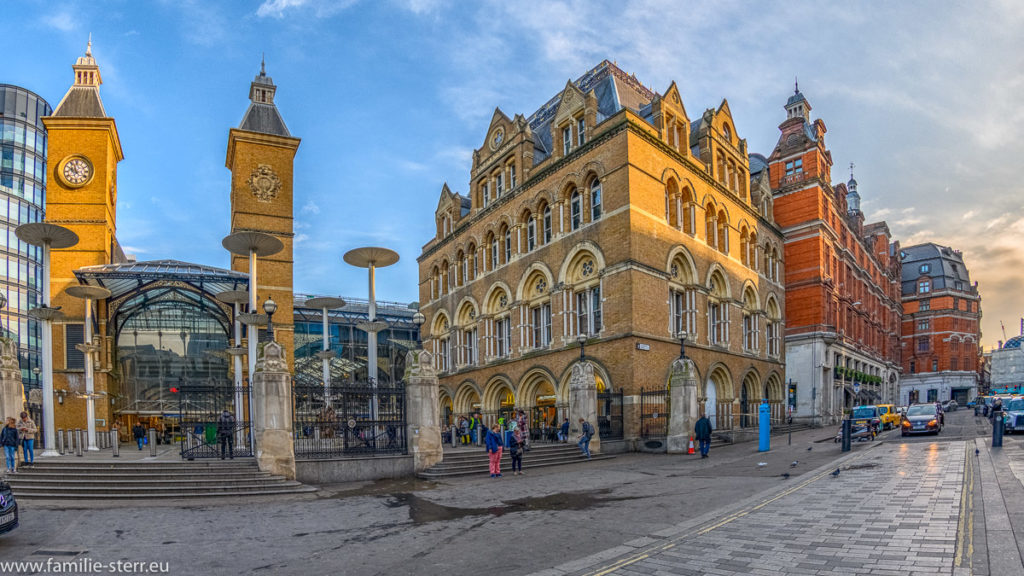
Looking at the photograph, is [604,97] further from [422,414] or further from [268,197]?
[268,197]

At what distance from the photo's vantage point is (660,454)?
23.5 m

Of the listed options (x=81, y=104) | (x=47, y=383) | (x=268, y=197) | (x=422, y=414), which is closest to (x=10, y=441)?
(x=47, y=383)

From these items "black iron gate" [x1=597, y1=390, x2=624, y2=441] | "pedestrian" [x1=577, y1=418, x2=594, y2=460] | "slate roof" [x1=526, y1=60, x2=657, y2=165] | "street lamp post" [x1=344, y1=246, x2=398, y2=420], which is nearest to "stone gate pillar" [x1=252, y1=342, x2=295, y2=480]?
"street lamp post" [x1=344, y1=246, x2=398, y2=420]

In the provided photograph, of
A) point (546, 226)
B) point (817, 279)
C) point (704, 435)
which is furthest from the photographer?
point (817, 279)

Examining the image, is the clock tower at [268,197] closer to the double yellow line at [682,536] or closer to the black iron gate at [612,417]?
the black iron gate at [612,417]

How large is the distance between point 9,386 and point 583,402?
63.9 feet

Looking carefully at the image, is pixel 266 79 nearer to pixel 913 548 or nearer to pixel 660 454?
pixel 660 454

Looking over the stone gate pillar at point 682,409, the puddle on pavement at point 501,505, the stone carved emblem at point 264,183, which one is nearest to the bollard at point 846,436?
the stone gate pillar at point 682,409

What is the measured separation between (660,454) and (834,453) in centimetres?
633

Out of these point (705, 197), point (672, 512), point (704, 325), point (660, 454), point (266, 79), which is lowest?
point (660, 454)

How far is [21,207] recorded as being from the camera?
189ft

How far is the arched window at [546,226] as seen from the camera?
30989 mm

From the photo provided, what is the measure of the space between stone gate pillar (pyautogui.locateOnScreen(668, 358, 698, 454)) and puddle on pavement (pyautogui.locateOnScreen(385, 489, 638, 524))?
10.2 meters

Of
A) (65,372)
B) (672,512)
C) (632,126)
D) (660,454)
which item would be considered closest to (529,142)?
(632,126)
